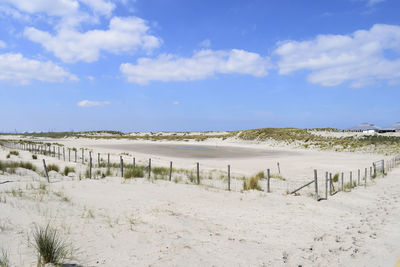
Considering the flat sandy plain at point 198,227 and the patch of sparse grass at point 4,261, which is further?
the flat sandy plain at point 198,227

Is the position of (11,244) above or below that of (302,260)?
above

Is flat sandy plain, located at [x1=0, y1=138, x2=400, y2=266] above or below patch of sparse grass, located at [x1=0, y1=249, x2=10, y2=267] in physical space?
below

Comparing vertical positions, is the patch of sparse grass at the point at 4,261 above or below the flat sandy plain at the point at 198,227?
above

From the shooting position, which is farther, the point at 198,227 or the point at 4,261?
the point at 198,227

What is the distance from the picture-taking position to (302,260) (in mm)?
6336

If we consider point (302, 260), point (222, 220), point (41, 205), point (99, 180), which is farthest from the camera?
point (99, 180)

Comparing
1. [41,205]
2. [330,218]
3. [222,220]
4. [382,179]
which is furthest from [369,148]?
[41,205]

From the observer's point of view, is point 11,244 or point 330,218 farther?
point 330,218

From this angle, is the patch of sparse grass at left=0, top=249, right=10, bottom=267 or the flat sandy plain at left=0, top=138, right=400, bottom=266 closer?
the patch of sparse grass at left=0, top=249, right=10, bottom=267

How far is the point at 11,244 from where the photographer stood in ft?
18.3

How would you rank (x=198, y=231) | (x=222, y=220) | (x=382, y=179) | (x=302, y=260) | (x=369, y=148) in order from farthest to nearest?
1. (x=369, y=148)
2. (x=382, y=179)
3. (x=222, y=220)
4. (x=198, y=231)
5. (x=302, y=260)

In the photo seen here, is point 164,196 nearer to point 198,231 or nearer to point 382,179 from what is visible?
point 198,231

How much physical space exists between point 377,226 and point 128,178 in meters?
12.0

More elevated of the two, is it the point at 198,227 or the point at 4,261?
the point at 4,261
